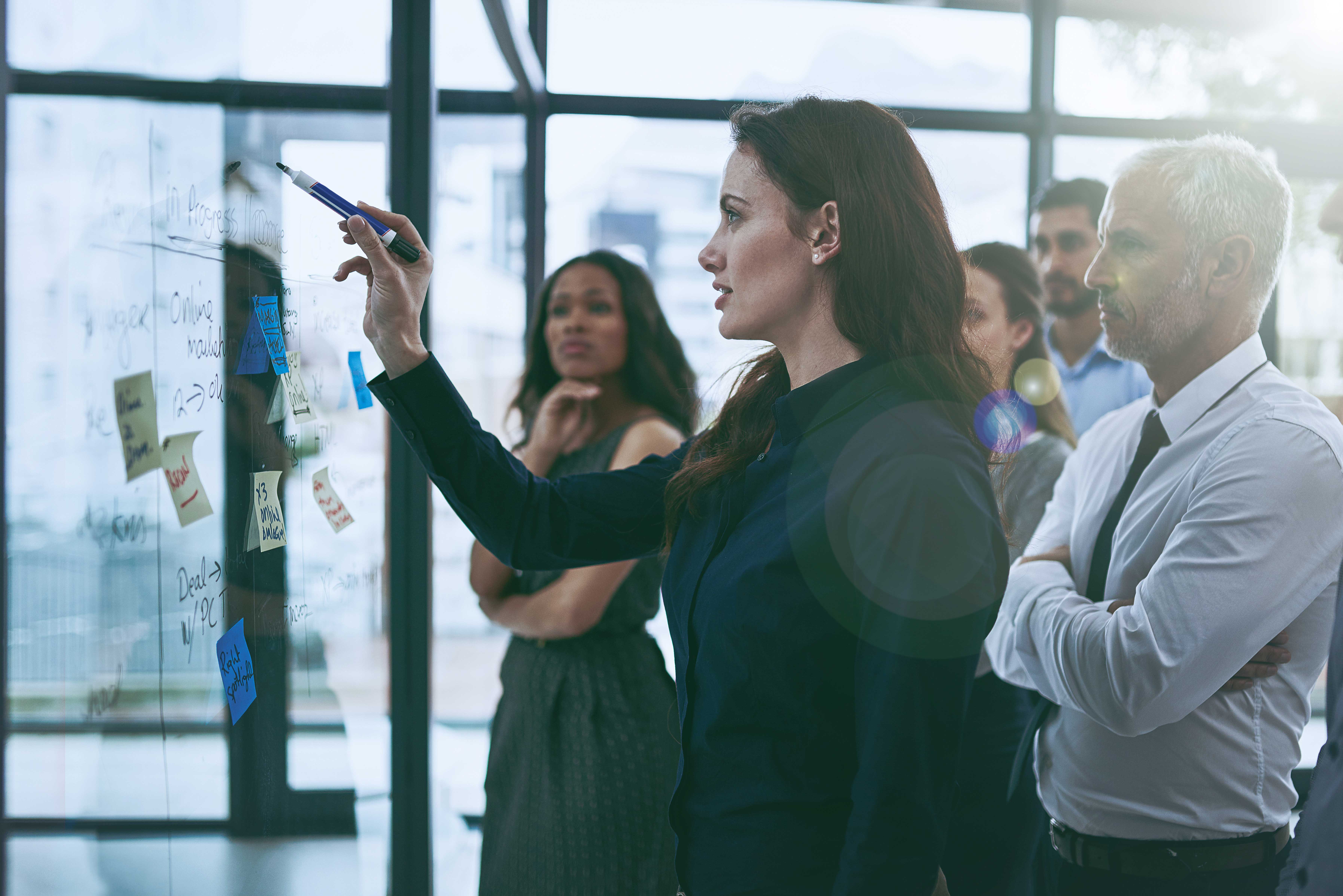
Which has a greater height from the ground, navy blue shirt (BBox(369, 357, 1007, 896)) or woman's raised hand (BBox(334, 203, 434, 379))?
woman's raised hand (BBox(334, 203, 434, 379))

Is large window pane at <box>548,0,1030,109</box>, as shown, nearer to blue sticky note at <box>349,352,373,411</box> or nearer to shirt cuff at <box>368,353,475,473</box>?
blue sticky note at <box>349,352,373,411</box>

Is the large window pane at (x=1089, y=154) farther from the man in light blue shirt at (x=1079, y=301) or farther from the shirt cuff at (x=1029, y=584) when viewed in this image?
the shirt cuff at (x=1029, y=584)

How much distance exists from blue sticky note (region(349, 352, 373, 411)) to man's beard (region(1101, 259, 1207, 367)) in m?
1.22

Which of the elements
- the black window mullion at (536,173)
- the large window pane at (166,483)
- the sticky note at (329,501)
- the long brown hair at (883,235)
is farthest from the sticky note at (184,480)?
the black window mullion at (536,173)

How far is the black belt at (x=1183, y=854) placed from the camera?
3.92 ft

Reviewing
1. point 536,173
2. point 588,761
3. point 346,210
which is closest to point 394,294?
point 346,210

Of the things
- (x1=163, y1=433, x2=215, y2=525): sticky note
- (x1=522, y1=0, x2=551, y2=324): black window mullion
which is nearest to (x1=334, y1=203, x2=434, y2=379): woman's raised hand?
(x1=163, y1=433, x2=215, y2=525): sticky note

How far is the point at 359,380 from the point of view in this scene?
4.70 ft

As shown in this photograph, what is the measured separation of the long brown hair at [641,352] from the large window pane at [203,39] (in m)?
0.71

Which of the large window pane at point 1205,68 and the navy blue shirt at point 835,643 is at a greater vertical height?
the large window pane at point 1205,68

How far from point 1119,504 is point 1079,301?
1.34 meters

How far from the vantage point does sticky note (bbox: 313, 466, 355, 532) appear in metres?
1.28

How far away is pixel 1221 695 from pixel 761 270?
0.88 meters

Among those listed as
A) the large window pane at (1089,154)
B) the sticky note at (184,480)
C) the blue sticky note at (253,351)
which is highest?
the large window pane at (1089,154)
